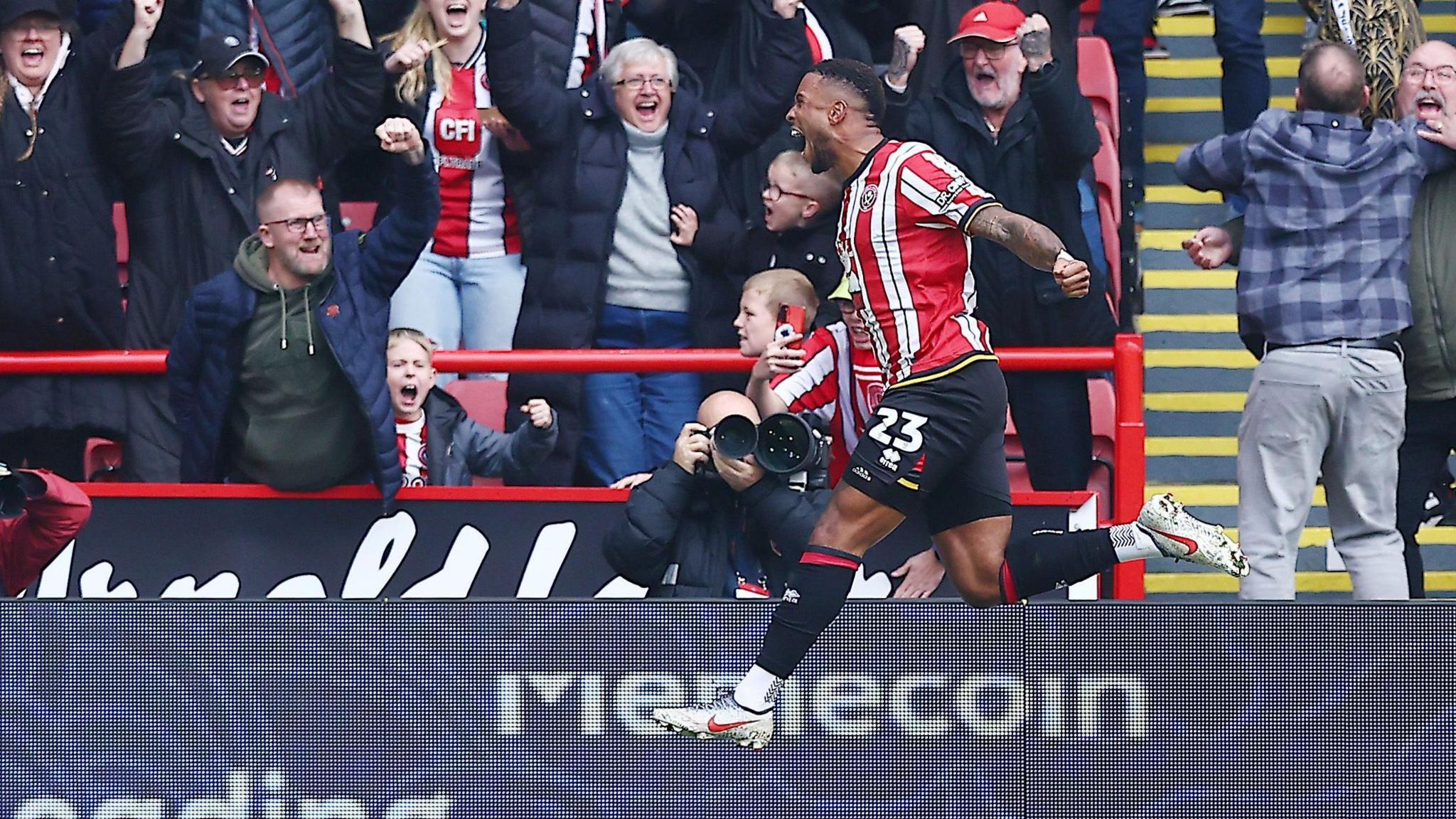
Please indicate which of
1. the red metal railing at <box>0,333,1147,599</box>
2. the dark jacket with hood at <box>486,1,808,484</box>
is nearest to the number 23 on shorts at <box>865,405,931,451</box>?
the red metal railing at <box>0,333,1147,599</box>

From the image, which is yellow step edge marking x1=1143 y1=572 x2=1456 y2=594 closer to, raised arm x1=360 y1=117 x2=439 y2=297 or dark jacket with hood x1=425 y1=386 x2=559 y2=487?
dark jacket with hood x1=425 y1=386 x2=559 y2=487

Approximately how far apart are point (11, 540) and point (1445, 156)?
4.55m

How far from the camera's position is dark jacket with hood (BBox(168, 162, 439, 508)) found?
7.07m

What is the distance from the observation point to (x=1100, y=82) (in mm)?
8828

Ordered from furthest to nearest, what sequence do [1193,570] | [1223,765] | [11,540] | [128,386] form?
[1193,570], [128,386], [11,540], [1223,765]

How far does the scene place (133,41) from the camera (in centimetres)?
783

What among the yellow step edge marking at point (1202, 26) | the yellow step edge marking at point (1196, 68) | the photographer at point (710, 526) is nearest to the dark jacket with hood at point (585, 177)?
the photographer at point (710, 526)

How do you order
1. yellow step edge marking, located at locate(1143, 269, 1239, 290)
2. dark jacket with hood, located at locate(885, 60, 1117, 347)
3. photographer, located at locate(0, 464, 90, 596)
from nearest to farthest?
1. photographer, located at locate(0, 464, 90, 596)
2. dark jacket with hood, located at locate(885, 60, 1117, 347)
3. yellow step edge marking, located at locate(1143, 269, 1239, 290)

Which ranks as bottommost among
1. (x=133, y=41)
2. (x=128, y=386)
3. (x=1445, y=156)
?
(x=128, y=386)

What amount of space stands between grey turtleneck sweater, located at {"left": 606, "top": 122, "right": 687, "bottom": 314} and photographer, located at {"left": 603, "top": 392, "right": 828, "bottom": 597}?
115cm

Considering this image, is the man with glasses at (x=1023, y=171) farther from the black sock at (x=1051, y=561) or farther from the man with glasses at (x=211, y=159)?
the man with glasses at (x=211, y=159)

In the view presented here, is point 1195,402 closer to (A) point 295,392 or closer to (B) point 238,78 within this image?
(A) point 295,392

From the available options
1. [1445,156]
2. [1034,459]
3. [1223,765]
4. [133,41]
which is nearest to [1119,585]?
[1034,459]

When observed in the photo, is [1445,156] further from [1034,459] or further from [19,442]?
[19,442]
